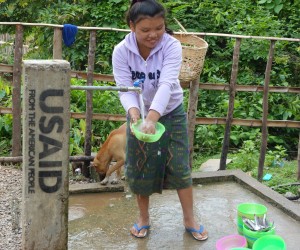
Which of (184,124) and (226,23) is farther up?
(226,23)

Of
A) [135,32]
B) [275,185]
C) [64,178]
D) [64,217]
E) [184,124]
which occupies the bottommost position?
[275,185]

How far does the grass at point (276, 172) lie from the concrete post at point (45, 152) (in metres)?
3.07

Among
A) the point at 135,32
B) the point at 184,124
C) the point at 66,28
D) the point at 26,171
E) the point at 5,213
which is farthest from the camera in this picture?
the point at 66,28

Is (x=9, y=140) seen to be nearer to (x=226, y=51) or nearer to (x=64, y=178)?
(x=64, y=178)

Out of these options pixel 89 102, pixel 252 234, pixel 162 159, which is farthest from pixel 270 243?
pixel 89 102

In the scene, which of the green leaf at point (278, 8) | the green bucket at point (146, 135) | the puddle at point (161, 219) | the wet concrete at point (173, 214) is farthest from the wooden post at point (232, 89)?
the green leaf at point (278, 8)

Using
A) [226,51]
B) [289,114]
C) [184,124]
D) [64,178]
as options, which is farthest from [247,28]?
[64,178]

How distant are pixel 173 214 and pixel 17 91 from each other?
205 centimetres

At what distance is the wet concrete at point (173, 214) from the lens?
3846 millimetres

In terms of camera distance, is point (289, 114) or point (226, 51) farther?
point (226, 51)

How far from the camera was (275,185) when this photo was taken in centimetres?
579

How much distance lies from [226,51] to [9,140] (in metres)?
4.04

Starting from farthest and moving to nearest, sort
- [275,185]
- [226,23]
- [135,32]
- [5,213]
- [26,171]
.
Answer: [226,23], [275,185], [5,213], [135,32], [26,171]

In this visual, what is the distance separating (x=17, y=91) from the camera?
209 inches
